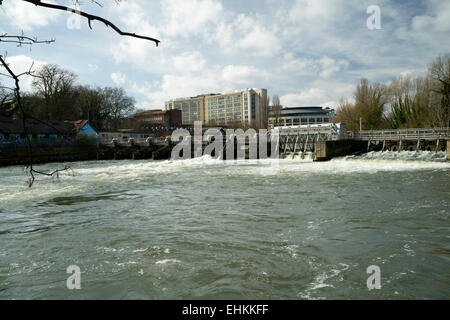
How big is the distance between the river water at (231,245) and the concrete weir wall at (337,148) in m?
17.2

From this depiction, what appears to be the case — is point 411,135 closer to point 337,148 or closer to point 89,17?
point 337,148

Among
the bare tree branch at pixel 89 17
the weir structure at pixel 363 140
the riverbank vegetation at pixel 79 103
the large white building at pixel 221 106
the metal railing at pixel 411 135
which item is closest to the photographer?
the bare tree branch at pixel 89 17

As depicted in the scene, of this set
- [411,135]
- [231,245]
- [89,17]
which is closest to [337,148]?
[411,135]

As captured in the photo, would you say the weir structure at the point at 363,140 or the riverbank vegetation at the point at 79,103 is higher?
the riverbank vegetation at the point at 79,103

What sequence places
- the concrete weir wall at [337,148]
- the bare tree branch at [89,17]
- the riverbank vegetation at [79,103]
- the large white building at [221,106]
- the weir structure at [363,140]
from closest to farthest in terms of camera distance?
the bare tree branch at [89,17] → the weir structure at [363,140] → the concrete weir wall at [337,148] → the riverbank vegetation at [79,103] → the large white building at [221,106]

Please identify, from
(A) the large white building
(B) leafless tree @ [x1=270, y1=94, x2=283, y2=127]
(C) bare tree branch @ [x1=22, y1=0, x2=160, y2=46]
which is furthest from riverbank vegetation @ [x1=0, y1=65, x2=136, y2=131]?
(A) the large white building

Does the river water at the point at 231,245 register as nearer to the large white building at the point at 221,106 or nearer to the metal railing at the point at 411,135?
the metal railing at the point at 411,135

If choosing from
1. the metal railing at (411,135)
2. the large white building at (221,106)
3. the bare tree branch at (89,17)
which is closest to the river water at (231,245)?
the bare tree branch at (89,17)

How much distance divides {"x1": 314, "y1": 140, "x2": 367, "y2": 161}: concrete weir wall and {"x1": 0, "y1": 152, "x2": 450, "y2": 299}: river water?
17.2m

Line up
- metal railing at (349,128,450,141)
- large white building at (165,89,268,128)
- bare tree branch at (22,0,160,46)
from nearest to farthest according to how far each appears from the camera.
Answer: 1. bare tree branch at (22,0,160,46)
2. metal railing at (349,128,450,141)
3. large white building at (165,89,268,128)

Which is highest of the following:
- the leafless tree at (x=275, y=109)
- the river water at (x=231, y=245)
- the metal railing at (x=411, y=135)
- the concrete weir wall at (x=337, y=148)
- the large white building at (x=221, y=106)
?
the large white building at (x=221, y=106)

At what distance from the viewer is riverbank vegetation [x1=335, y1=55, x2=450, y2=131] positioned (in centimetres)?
3550

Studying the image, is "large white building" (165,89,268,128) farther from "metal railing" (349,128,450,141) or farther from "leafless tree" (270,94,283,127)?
"metal railing" (349,128,450,141)

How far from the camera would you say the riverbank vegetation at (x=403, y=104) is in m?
35.5
